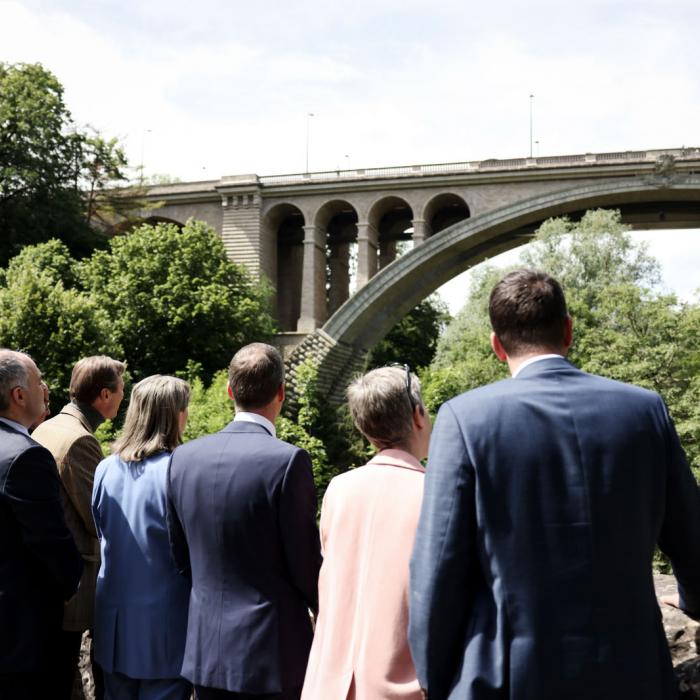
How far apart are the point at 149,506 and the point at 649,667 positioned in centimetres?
213

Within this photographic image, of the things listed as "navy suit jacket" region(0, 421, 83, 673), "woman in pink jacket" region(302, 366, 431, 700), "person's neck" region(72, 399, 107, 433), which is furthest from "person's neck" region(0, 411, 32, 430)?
"woman in pink jacket" region(302, 366, 431, 700)

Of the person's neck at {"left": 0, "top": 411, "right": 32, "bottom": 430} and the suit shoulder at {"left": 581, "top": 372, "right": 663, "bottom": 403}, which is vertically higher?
the suit shoulder at {"left": 581, "top": 372, "right": 663, "bottom": 403}

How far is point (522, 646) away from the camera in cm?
198

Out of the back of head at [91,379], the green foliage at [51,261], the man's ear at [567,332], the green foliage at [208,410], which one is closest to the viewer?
the man's ear at [567,332]

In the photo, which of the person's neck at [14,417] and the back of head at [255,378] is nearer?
the back of head at [255,378]

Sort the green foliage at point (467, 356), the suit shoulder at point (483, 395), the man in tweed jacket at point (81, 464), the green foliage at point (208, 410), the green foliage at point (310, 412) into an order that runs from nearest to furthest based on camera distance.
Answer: the suit shoulder at point (483, 395) < the man in tweed jacket at point (81, 464) < the green foliage at point (208, 410) < the green foliage at point (467, 356) < the green foliage at point (310, 412)

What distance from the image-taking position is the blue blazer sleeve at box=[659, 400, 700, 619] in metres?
2.12

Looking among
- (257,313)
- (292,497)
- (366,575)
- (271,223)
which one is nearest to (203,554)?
(292,497)

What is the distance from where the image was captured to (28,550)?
3170 mm

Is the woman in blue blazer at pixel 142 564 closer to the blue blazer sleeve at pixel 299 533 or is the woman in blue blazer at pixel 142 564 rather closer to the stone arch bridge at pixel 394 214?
the blue blazer sleeve at pixel 299 533

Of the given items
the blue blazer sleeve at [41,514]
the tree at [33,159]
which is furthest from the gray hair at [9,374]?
the tree at [33,159]

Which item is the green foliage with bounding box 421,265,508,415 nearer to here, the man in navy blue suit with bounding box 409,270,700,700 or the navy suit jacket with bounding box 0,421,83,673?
the navy suit jacket with bounding box 0,421,83,673

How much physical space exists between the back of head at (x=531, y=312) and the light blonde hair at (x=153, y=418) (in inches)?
67.7

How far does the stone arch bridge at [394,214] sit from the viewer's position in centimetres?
2917
